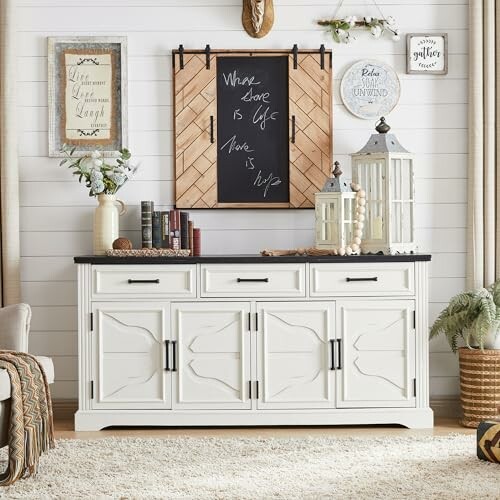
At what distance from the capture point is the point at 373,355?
4082mm

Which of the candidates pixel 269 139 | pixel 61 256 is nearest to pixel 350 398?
pixel 269 139

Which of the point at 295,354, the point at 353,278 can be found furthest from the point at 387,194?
the point at 295,354

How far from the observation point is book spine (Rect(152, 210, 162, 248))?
437 cm

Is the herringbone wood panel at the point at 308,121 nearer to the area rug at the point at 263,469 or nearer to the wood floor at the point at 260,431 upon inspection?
the wood floor at the point at 260,431

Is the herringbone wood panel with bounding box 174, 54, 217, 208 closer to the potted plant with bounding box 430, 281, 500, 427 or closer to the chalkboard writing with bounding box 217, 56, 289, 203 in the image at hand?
the chalkboard writing with bounding box 217, 56, 289, 203

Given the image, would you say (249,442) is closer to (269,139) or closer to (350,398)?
(350,398)

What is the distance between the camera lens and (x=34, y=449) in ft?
10.4

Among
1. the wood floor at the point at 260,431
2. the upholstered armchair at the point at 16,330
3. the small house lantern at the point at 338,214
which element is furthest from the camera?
the small house lantern at the point at 338,214

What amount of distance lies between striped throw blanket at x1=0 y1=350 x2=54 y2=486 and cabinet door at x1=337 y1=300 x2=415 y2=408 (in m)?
1.46

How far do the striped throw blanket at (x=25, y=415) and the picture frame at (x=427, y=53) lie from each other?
2.55 metres

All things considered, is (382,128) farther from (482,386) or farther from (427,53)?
(482,386)

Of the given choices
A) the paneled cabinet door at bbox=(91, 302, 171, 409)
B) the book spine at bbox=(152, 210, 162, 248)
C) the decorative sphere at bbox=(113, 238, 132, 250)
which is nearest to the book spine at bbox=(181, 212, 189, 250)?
the book spine at bbox=(152, 210, 162, 248)

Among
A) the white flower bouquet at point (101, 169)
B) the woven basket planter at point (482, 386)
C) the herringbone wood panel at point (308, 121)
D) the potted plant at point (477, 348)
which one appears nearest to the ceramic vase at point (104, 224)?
the white flower bouquet at point (101, 169)

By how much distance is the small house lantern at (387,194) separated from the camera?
4.27m
